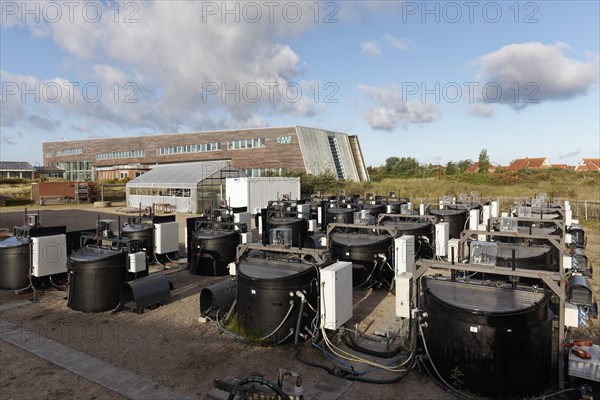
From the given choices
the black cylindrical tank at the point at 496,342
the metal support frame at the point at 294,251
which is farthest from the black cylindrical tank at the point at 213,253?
the black cylindrical tank at the point at 496,342

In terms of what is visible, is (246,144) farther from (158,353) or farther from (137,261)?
(158,353)

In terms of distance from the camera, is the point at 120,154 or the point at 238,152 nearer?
the point at 238,152

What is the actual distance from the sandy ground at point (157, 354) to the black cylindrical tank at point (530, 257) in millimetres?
1761

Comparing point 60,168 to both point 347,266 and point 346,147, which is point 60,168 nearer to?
point 346,147

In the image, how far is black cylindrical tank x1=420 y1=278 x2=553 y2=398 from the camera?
5.61 m

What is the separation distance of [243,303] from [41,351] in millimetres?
3801

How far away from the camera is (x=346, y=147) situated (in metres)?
61.3

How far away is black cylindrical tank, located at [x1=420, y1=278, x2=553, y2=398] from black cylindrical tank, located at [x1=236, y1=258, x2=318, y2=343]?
248cm

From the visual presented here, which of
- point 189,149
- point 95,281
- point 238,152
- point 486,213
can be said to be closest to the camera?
point 95,281

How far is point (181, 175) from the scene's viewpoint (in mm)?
36594

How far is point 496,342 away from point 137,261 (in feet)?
26.5

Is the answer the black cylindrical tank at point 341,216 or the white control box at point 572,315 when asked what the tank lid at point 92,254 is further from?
the black cylindrical tank at point 341,216

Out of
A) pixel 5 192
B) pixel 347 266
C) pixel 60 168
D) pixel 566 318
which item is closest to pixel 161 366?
pixel 347 266

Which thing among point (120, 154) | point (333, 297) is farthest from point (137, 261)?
point (120, 154)
